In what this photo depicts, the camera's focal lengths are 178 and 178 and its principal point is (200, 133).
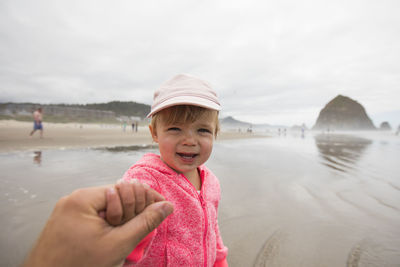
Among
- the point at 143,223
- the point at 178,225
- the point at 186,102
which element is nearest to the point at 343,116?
the point at 186,102

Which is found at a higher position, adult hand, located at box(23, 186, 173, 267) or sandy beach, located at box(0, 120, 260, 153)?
adult hand, located at box(23, 186, 173, 267)

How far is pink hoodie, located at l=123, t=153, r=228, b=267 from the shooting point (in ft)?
3.73

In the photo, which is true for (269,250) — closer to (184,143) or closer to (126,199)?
(184,143)

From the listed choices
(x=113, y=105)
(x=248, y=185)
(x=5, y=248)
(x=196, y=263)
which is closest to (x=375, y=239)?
(x=248, y=185)

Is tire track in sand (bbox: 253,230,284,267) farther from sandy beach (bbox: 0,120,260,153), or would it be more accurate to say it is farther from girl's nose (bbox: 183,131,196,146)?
sandy beach (bbox: 0,120,260,153)

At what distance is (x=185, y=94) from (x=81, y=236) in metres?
1.00

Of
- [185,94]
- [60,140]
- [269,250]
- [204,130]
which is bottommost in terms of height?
[269,250]

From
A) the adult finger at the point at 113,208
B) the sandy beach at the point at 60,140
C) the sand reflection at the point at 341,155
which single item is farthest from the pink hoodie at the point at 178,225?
the sandy beach at the point at 60,140

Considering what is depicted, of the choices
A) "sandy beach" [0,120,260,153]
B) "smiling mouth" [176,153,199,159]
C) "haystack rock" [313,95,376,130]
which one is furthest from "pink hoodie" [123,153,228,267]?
"haystack rock" [313,95,376,130]

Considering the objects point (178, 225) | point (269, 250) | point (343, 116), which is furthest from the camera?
point (343, 116)

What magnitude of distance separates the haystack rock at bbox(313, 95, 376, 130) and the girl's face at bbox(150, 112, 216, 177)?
5352 inches

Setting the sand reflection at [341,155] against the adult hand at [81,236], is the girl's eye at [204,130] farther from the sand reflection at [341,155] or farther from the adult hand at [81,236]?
the sand reflection at [341,155]

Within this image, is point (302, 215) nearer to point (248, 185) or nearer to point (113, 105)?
point (248, 185)

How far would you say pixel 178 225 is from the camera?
1.21 meters
